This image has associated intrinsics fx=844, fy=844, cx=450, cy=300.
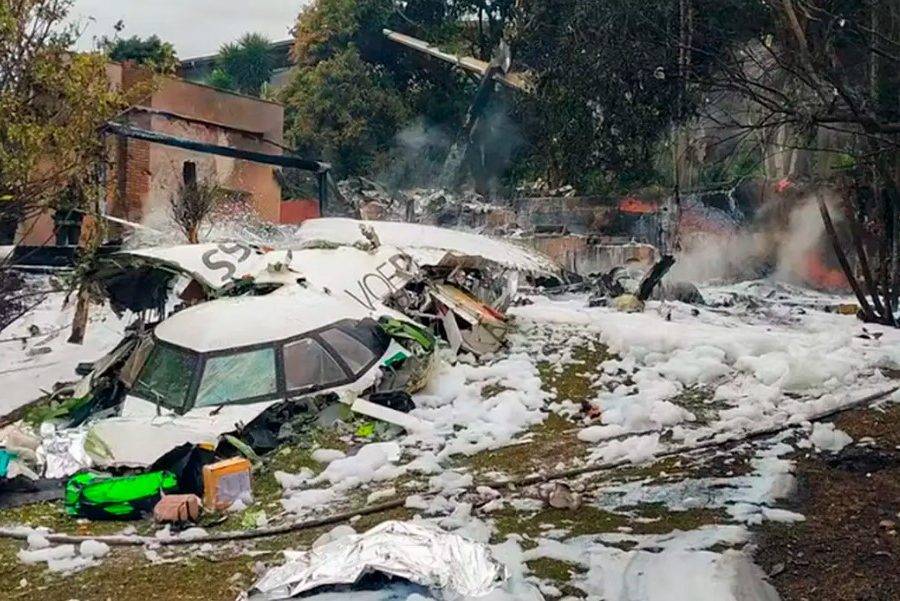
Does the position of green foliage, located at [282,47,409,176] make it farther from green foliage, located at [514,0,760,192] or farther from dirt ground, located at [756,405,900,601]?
dirt ground, located at [756,405,900,601]

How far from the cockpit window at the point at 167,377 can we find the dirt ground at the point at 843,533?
4.84 metres

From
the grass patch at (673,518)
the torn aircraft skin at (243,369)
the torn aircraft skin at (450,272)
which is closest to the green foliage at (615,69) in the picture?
the torn aircraft skin at (450,272)

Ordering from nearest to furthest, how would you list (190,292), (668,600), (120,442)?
(668,600) < (120,442) < (190,292)

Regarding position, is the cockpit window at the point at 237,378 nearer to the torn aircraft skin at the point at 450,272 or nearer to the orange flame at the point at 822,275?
the torn aircraft skin at the point at 450,272

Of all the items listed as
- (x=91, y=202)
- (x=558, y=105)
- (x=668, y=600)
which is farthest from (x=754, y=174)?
(x=668, y=600)

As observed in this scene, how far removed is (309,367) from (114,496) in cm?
228

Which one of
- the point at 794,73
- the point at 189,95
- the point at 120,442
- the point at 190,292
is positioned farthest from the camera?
the point at 189,95

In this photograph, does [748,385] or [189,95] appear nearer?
[748,385]

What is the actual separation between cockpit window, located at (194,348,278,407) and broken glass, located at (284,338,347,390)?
0.15 metres

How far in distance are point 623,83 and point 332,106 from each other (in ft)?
75.4

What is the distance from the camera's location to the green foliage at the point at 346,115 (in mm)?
29422

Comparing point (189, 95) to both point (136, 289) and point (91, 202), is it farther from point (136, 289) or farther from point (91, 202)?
point (91, 202)

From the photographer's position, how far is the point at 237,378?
739 centimetres

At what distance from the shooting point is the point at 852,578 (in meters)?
4.03
